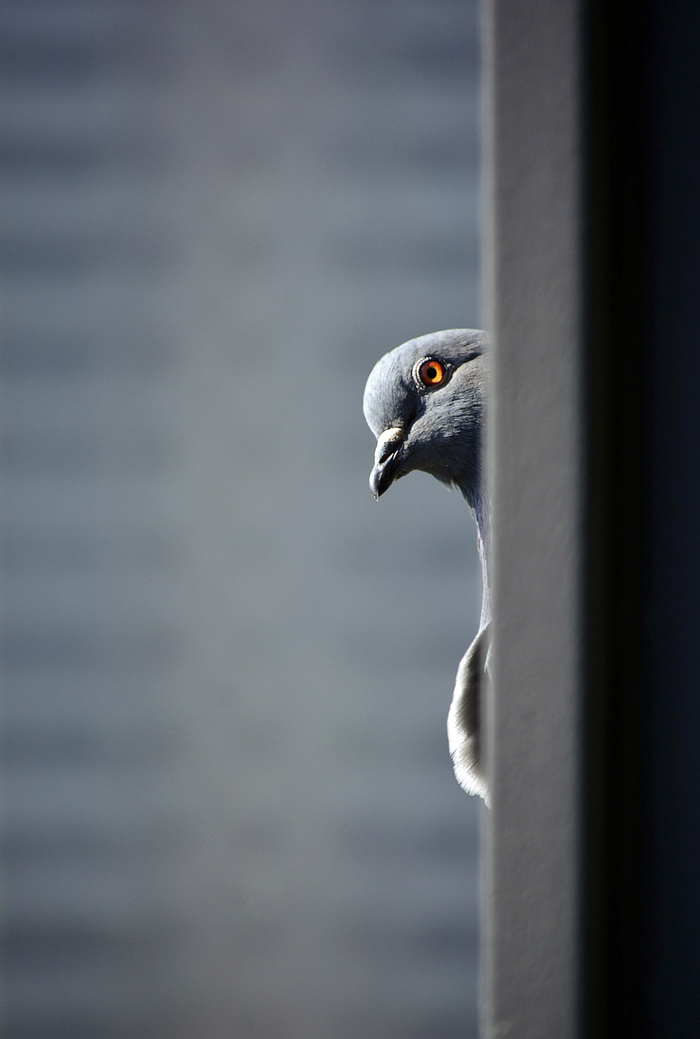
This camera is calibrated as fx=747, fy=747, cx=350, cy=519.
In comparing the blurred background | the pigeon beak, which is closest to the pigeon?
the pigeon beak

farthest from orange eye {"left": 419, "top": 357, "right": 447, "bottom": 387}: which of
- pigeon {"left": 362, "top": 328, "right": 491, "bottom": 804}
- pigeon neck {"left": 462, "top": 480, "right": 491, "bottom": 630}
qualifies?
pigeon neck {"left": 462, "top": 480, "right": 491, "bottom": 630}

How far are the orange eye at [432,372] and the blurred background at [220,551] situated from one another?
2.19 feet

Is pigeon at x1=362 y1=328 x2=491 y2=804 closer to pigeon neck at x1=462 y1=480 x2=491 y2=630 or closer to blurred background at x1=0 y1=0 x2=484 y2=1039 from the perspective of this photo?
pigeon neck at x1=462 y1=480 x2=491 y2=630

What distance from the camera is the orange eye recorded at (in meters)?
0.86

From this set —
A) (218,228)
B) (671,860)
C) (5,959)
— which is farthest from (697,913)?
(5,959)

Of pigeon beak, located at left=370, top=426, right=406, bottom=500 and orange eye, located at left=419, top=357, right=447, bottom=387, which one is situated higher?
orange eye, located at left=419, top=357, right=447, bottom=387

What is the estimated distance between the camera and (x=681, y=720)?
14.2 inches

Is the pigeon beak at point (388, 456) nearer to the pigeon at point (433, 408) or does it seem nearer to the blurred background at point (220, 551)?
the pigeon at point (433, 408)

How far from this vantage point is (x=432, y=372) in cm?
86

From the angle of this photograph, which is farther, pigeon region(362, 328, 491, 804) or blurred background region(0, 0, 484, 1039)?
blurred background region(0, 0, 484, 1039)

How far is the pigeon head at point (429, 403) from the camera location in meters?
0.86

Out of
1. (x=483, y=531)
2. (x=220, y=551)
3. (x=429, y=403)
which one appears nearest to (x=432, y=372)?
(x=429, y=403)

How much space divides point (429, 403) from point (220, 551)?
2.58 feet

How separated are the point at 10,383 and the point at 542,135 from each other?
1462 millimetres
